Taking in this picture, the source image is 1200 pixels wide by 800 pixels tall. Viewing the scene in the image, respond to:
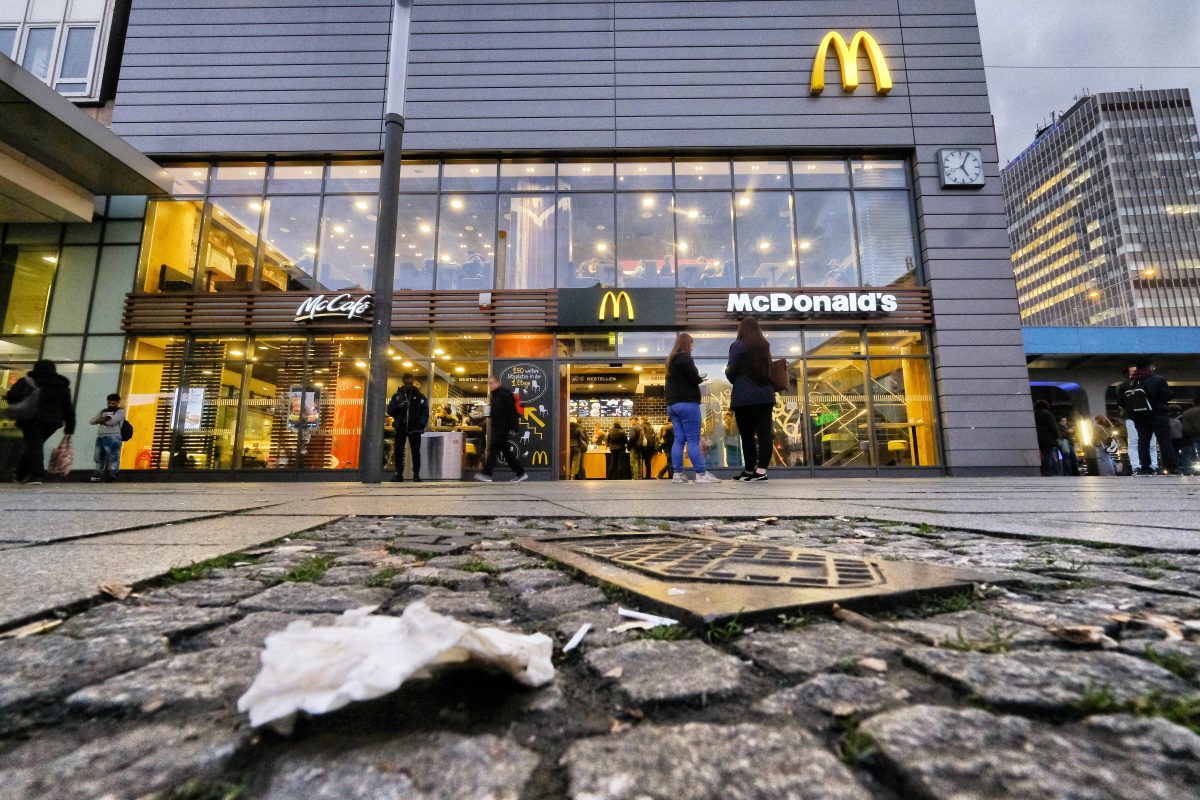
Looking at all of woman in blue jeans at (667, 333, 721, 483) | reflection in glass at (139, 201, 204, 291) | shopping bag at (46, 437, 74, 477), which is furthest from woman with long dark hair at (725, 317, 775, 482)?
reflection in glass at (139, 201, 204, 291)

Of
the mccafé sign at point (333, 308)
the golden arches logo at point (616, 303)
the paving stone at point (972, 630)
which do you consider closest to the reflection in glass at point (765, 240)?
the golden arches logo at point (616, 303)

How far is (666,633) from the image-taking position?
1.06 meters

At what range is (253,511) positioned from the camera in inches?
136

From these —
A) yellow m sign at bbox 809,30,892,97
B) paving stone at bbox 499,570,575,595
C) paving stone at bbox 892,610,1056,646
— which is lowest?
paving stone at bbox 499,570,575,595

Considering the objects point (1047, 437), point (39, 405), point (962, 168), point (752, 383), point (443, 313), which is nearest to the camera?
point (752, 383)

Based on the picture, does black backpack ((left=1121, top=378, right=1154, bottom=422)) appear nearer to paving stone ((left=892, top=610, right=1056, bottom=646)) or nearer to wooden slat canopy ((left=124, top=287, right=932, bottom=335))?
wooden slat canopy ((left=124, top=287, right=932, bottom=335))

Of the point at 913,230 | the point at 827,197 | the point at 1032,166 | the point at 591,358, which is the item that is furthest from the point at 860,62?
the point at 1032,166

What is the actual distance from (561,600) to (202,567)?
1.08m

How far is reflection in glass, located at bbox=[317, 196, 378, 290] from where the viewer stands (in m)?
12.3

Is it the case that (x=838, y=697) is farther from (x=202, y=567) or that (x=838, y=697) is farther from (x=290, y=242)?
(x=290, y=242)

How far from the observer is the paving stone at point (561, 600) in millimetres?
1272

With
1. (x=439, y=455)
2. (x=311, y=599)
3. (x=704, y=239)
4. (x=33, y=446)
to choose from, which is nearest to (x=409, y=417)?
(x=439, y=455)

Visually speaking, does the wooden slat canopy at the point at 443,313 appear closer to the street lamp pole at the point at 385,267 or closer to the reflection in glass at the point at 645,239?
the reflection in glass at the point at 645,239

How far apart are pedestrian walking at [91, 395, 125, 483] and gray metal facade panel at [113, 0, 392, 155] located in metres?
6.14
